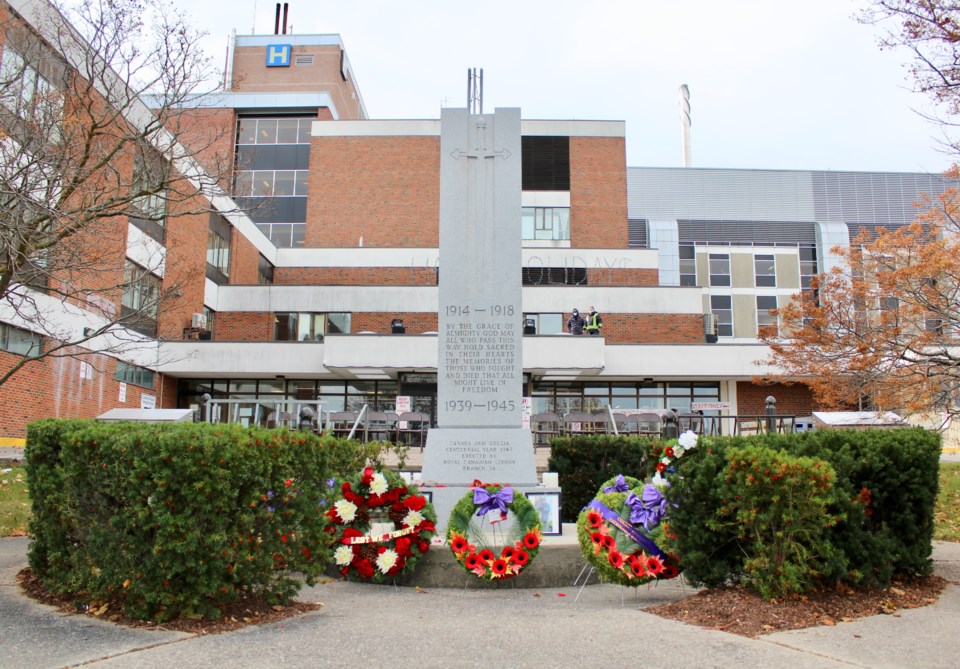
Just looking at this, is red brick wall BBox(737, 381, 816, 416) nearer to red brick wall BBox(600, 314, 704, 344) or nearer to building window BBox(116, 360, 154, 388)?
red brick wall BBox(600, 314, 704, 344)

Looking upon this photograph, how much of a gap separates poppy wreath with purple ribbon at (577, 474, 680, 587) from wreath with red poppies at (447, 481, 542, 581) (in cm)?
57

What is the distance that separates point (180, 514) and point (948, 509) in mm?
11272

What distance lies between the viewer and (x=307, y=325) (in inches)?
1406

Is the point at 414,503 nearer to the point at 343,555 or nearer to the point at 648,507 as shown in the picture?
the point at 343,555

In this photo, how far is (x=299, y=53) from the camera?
59812 mm

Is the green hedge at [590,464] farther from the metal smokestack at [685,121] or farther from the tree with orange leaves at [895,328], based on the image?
the metal smokestack at [685,121]

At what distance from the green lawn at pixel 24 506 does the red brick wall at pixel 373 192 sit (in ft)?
91.3

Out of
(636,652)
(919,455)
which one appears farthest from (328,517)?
(919,455)

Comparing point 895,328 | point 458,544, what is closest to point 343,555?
point 458,544

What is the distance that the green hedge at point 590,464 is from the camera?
1145 cm

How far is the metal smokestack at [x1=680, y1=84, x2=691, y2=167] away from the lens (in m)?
72.7

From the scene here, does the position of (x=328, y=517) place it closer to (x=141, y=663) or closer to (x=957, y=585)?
(x=141, y=663)

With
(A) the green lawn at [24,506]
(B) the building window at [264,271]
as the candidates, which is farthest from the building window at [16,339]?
(B) the building window at [264,271]

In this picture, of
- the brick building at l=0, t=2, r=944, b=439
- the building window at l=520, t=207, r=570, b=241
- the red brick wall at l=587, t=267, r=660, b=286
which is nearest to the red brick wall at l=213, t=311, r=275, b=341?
the brick building at l=0, t=2, r=944, b=439
